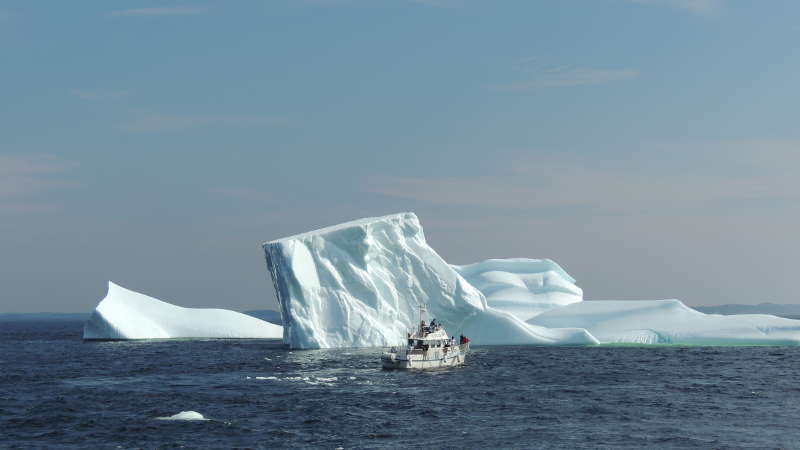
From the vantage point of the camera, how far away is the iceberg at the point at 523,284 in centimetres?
7475

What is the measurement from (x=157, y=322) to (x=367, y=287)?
86.3 ft

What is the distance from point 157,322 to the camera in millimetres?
72812

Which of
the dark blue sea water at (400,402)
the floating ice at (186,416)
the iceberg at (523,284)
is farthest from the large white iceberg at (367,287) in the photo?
the floating ice at (186,416)

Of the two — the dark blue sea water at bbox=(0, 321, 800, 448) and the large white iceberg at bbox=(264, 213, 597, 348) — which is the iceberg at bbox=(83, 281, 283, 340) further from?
the large white iceberg at bbox=(264, 213, 597, 348)

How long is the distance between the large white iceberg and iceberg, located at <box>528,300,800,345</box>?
7.09 m

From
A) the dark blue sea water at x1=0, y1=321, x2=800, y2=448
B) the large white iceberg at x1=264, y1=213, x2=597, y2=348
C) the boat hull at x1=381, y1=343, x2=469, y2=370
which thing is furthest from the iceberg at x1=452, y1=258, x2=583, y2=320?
the boat hull at x1=381, y1=343, x2=469, y2=370

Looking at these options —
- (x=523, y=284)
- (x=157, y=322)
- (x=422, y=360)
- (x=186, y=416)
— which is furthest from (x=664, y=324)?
(x=186, y=416)

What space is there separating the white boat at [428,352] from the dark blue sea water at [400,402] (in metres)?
1.13

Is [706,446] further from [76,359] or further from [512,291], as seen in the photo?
[512,291]

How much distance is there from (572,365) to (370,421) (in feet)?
70.7

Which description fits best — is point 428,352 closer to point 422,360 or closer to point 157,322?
point 422,360

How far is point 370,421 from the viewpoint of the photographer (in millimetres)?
29000

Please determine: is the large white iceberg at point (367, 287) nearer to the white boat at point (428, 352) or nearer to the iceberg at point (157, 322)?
the white boat at point (428, 352)

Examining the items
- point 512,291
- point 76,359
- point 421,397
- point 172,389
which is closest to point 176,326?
point 76,359
